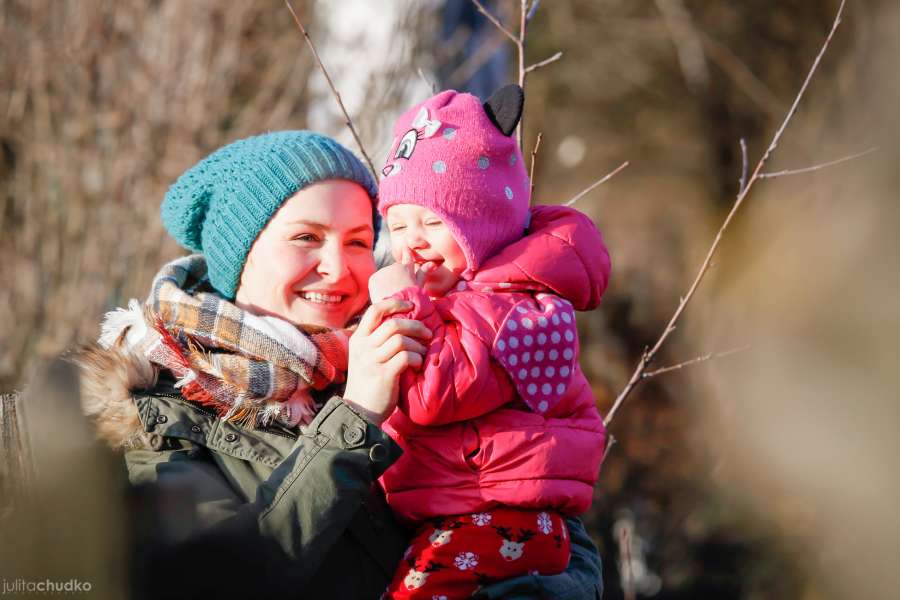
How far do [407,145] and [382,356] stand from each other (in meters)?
0.51

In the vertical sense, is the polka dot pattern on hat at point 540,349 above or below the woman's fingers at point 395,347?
below

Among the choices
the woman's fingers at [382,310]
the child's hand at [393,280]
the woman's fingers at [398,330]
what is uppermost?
the child's hand at [393,280]

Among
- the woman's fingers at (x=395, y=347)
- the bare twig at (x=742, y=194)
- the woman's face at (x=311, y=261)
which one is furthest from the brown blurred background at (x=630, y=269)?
the woman's fingers at (x=395, y=347)

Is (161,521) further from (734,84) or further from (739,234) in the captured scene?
(734,84)

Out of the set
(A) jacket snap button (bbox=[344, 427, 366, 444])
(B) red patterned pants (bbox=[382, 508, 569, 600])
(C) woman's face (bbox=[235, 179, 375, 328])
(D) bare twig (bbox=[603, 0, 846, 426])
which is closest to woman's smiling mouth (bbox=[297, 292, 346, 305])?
(C) woman's face (bbox=[235, 179, 375, 328])

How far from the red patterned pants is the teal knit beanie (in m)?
0.87

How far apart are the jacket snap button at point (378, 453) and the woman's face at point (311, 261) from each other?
51 cm

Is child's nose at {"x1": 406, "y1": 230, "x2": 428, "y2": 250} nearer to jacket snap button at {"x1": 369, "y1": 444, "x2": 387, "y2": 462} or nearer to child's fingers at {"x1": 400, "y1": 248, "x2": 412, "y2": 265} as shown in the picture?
child's fingers at {"x1": 400, "y1": 248, "x2": 412, "y2": 265}

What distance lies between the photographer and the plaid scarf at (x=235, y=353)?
2.43 meters

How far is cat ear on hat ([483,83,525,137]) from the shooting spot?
2.38 metres

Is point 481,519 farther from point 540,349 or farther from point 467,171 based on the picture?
point 467,171

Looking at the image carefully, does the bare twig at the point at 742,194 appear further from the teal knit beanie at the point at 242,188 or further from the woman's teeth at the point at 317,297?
the teal knit beanie at the point at 242,188

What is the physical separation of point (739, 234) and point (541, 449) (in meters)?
7.39

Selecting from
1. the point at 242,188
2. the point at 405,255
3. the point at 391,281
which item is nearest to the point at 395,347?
the point at 391,281
